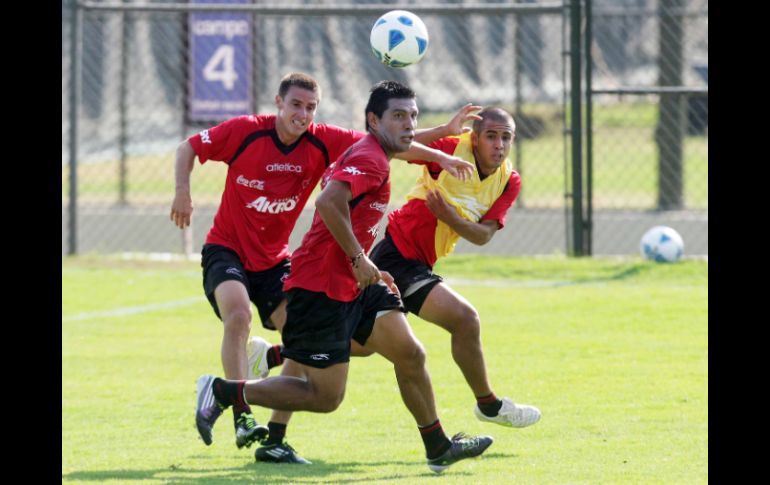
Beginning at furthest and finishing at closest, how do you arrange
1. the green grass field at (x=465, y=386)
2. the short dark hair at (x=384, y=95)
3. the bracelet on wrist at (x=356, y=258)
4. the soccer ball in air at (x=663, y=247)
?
the soccer ball in air at (x=663, y=247) → the green grass field at (x=465, y=386) → the short dark hair at (x=384, y=95) → the bracelet on wrist at (x=356, y=258)

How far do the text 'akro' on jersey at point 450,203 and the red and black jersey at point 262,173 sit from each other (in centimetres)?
58

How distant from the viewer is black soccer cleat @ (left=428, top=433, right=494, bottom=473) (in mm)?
7488

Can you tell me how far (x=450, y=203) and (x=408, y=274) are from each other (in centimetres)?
53

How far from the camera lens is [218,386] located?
286 inches

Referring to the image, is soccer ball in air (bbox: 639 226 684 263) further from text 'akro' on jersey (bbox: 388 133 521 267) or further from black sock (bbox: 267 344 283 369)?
black sock (bbox: 267 344 283 369)

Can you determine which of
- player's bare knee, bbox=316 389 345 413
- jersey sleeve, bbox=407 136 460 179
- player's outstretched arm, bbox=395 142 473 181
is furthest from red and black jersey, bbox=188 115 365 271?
player's bare knee, bbox=316 389 345 413

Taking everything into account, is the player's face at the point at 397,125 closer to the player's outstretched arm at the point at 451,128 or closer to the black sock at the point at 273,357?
the player's outstretched arm at the point at 451,128

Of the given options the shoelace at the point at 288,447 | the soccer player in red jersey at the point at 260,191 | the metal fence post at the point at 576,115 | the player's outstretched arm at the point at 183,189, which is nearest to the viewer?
the shoelace at the point at 288,447

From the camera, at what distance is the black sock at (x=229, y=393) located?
23.7ft

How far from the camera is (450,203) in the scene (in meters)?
8.48

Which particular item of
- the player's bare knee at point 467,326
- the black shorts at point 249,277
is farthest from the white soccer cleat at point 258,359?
the player's bare knee at point 467,326
